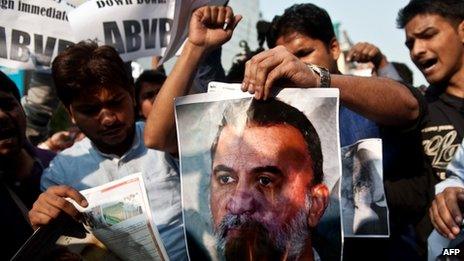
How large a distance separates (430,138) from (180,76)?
30.0 inches

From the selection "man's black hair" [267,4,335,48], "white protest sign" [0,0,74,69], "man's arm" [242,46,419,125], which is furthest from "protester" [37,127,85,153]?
"man's arm" [242,46,419,125]

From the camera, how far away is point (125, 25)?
100.0 inches

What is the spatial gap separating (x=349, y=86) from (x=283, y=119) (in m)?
0.16

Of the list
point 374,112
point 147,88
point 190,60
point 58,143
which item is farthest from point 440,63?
point 58,143

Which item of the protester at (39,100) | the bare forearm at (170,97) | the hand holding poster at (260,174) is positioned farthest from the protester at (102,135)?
the protester at (39,100)

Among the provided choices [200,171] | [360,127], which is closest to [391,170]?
[360,127]

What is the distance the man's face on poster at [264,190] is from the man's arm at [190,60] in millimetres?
239

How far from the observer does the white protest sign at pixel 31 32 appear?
2.56 meters

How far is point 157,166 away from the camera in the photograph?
70.6 inches

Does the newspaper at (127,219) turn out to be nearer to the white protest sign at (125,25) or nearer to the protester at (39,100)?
the white protest sign at (125,25)

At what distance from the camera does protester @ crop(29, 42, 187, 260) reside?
177 centimetres

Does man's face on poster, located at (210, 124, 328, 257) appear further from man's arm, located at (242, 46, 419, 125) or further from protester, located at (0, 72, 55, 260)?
protester, located at (0, 72, 55, 260)

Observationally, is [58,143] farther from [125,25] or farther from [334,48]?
[334,48]

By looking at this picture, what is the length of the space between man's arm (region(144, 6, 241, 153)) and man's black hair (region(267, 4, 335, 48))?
843 mm
